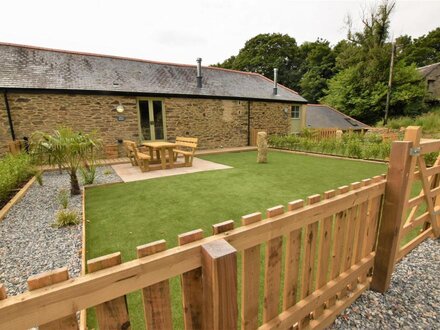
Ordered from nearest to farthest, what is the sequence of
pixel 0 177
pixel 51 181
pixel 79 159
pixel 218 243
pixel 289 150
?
pixel 218 243
pixel 0 177
pixel 79 159
pixel 51 181
pixel 289 150

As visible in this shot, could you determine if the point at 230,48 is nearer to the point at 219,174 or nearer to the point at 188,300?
the point at 219,174

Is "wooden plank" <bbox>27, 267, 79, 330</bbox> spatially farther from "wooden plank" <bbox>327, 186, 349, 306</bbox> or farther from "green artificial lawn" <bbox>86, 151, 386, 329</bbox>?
"wooden plank" <bbox>327, 186, 349, 306</bbox>

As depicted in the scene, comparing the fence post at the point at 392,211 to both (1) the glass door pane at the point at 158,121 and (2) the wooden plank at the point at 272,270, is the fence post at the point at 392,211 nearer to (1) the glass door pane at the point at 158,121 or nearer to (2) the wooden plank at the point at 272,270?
(2) the wooden plank at the point at 272,270

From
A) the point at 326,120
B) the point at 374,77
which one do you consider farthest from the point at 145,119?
the point at 374,77

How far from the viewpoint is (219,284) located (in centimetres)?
91

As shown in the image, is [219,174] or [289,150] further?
[289,150]

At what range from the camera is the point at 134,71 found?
11.2 metres

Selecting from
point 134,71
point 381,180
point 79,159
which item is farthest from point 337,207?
point 134,71

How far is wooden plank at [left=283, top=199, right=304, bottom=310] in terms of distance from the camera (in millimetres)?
1410

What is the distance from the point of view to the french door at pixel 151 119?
33.7 ft

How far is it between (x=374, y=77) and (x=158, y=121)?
78.4 ft

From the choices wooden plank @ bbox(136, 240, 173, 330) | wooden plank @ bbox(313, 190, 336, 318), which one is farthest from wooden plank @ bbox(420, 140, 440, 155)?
wooden plank @ bbox(136, 240, 173, 330)

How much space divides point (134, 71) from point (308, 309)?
12.3 m

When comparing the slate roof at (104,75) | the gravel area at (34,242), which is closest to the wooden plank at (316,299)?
the gravel area at (34,242)
